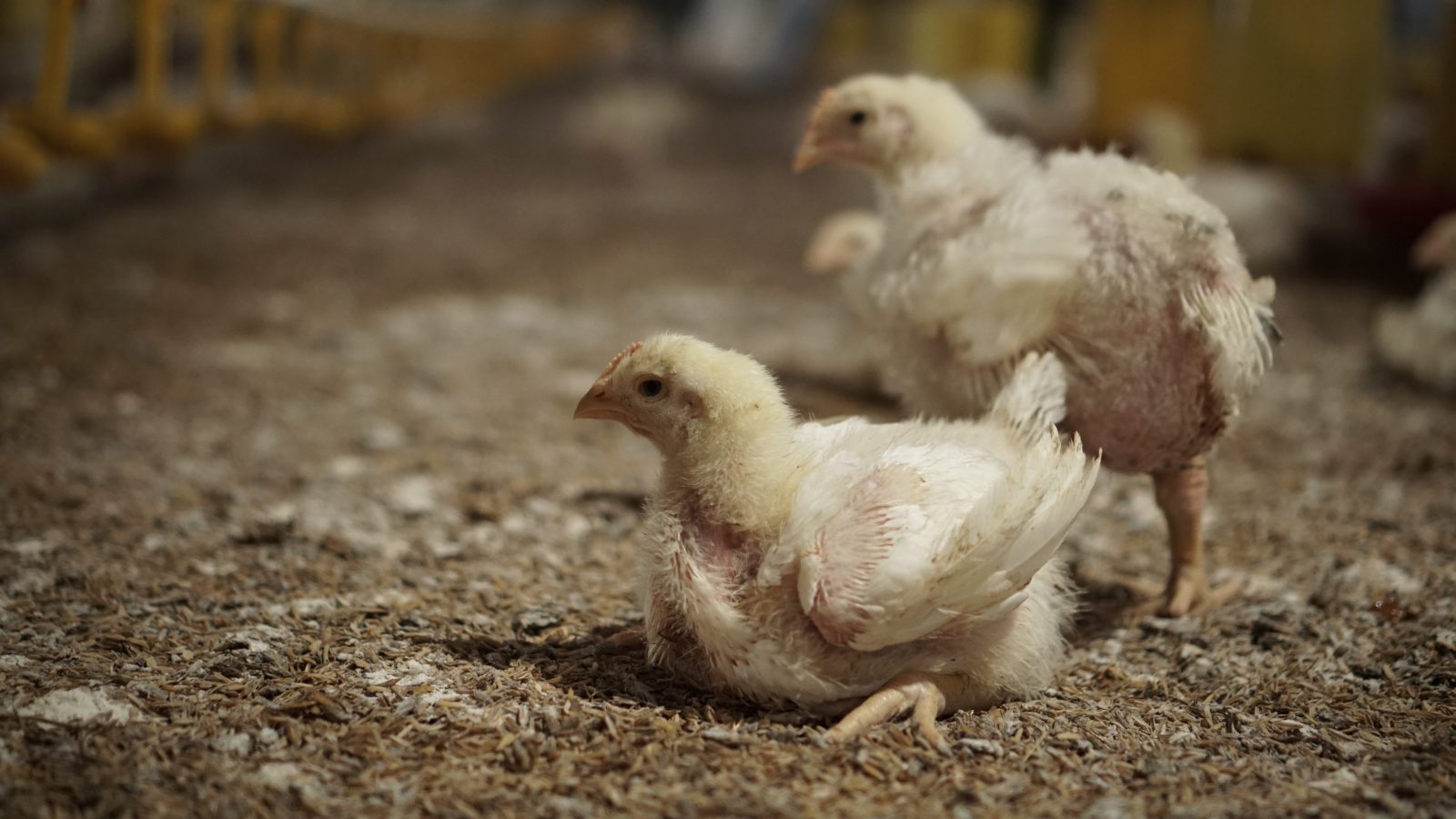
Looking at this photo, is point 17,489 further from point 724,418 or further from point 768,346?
point 768,346

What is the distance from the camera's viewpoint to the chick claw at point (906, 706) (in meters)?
1.89

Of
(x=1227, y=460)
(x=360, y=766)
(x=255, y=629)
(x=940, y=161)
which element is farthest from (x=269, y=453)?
(x=1227, y=460)

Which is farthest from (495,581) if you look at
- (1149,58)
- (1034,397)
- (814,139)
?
(1149,58)

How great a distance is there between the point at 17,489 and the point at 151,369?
135 cm

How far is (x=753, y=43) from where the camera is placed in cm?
1809

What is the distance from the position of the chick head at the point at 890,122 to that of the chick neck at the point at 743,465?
106 centimetres

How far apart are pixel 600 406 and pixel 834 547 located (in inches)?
20.2

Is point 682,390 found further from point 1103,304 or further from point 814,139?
point 814,139

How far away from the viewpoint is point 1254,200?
6797mm

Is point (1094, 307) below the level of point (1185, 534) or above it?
above

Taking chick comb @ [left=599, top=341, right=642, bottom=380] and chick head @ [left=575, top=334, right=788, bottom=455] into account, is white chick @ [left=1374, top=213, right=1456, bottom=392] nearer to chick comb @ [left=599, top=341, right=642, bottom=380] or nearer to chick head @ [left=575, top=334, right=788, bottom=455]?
chick head @ [left=575, top=334, right=788, bottom=455]

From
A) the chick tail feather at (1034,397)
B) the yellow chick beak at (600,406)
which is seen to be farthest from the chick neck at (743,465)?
the chick tail feather at (1034,397)

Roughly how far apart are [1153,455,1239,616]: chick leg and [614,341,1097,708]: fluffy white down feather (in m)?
0.57

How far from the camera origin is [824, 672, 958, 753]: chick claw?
189 centimetres
